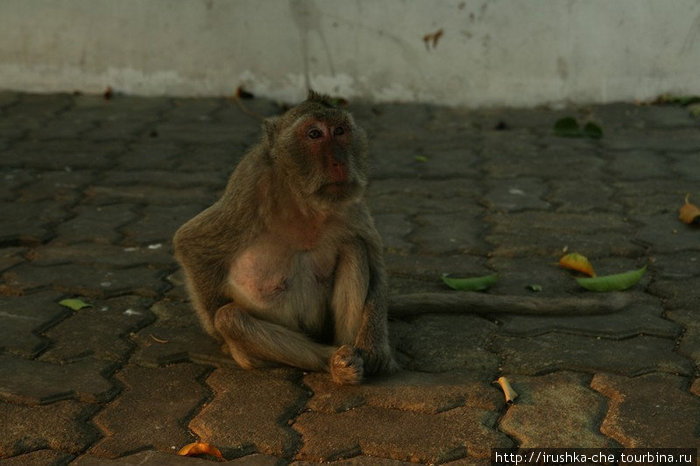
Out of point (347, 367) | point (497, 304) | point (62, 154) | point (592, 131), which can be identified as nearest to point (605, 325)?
point (497, 304)

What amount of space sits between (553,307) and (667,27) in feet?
13.9

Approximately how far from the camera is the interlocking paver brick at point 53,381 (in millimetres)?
3561

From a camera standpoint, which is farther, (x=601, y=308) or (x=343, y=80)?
(x=343, y=80)

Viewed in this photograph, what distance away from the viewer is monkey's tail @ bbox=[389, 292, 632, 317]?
14.0 ft

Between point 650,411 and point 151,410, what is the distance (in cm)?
161

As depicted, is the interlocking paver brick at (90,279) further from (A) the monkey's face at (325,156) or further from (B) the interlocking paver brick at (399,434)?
(B) the interlocking paver brick at (399,434)

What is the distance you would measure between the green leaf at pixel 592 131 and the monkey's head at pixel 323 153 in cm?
385

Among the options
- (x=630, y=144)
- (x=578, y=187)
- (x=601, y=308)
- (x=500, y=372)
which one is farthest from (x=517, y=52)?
(x=500, y=372)

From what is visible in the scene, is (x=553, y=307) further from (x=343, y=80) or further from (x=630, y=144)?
(x=343, y=80)

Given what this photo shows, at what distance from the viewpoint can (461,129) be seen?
7.55 meters

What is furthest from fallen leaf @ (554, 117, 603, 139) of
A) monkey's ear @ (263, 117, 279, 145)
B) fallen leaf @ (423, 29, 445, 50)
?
monkey's ear @ (263, 117, 279, 145)

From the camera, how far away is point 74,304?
440 centimetres

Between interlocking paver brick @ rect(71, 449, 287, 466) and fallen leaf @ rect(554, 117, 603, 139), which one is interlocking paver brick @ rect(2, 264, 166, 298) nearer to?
interlocking paver brick @ rect(71, 449, 287, 466)

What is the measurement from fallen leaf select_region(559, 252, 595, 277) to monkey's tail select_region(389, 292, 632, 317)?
1.24ft
